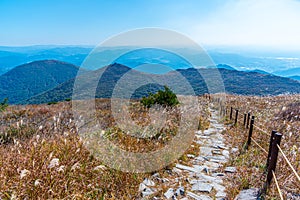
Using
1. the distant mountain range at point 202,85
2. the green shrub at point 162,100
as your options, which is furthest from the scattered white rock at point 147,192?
the distant mountain range at point 202,85

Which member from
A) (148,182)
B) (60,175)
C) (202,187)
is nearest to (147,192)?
(148,182)

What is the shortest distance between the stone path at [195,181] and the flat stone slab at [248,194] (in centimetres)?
33

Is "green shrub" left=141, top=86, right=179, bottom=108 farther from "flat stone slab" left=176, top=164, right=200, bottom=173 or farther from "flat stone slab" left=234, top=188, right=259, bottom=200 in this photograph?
"flat stone slab" left=234, top=188, right=259, bottom=200

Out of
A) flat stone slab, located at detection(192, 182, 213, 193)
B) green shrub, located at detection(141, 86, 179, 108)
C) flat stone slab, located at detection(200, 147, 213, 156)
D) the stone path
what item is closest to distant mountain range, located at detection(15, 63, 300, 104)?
green shrub, located at detection(141, 86, 179, 108)

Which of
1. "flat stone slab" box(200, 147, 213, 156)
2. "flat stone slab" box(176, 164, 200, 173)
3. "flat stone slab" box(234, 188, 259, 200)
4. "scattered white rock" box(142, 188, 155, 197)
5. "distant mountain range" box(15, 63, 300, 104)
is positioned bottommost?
"distant mountain range" box(15, 63, 300, 104)

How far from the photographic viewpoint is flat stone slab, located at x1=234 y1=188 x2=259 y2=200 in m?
4.05

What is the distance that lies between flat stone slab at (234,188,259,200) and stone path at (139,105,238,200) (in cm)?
33

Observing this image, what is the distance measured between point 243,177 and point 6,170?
4788 mm

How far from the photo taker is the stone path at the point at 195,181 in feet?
14.6

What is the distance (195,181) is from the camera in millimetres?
5141

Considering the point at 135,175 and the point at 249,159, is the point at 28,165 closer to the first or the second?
the point at 135,175

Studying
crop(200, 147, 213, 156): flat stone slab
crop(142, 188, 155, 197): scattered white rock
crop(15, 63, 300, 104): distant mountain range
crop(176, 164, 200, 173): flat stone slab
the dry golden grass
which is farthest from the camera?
crop(15, 63, 300, 104): distant mountain range

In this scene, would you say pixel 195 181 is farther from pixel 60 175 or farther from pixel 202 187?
pixel 60 175

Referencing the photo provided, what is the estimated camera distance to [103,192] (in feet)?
13.6
